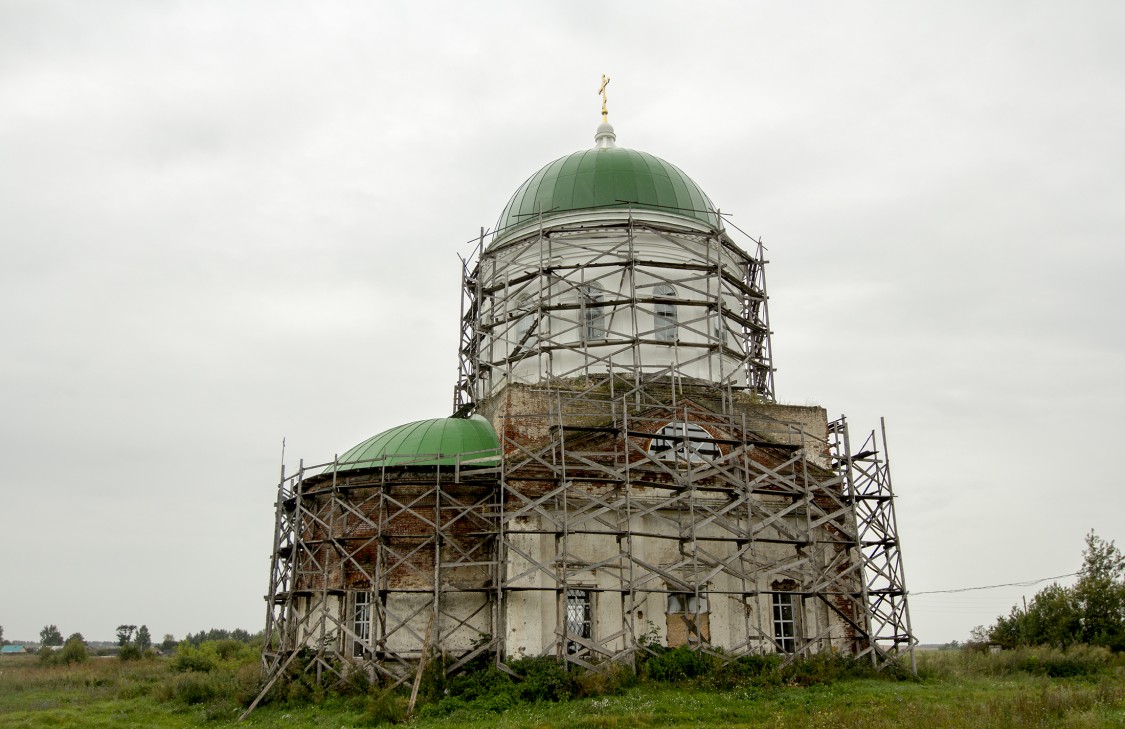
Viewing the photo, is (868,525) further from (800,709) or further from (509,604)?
(509,604)

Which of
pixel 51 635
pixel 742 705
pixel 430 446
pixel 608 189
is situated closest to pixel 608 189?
pixel 608 189

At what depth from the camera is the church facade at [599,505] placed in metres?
17.4

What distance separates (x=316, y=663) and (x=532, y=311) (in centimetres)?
885

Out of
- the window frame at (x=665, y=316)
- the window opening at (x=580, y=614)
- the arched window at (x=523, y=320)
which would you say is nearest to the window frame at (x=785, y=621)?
the window opening at (x=580, y=614)

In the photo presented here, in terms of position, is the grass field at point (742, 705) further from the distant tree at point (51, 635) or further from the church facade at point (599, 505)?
the distant tree at point (51, 635)

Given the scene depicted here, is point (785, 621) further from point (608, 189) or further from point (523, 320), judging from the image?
point (608, 189)

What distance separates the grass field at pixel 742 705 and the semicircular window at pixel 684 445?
4.78m

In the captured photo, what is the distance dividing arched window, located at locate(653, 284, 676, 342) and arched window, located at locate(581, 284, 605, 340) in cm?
130

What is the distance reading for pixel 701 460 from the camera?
19.3 metres

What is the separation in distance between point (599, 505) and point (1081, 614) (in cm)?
1490

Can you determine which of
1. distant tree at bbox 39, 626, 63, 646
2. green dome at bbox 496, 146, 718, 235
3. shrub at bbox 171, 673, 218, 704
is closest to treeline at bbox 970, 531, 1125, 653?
green dome at bbox 496, 146, 718, 235

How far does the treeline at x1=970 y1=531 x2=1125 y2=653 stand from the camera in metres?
23.5

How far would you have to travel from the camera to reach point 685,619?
18.2 meters

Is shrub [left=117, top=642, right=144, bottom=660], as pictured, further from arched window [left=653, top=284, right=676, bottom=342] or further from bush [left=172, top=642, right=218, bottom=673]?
arched window [left=653, top=284, right=676, bottom=342]
